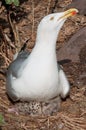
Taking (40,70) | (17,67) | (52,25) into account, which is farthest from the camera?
(17,67)

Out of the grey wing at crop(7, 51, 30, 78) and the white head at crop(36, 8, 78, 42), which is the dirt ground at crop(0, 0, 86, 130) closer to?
the grey wing at crop(7, 51, 30, 78)

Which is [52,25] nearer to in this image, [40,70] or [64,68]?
[40,70]

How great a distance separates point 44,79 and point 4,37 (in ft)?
5.35

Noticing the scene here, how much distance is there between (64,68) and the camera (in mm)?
5328

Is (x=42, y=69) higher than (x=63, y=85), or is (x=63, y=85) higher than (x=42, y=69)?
(x=42, y=69)

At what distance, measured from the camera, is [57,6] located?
676 cm

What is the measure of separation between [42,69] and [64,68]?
3.42 ft

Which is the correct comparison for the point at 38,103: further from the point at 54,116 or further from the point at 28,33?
the point at 28,33

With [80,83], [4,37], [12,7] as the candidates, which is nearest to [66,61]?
[80,83]

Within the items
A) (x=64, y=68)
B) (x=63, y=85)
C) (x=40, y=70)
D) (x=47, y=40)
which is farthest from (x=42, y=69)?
(x=64, y=68)

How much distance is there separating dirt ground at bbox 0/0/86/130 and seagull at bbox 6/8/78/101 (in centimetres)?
24

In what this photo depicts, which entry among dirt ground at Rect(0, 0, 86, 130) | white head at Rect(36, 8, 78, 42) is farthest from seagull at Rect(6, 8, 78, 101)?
dirt ground at Rect(0, 0, 86, 130)

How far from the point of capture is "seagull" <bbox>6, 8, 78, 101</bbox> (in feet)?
13.7

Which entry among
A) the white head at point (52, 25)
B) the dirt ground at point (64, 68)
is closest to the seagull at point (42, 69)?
the white head at point (52, 25)
